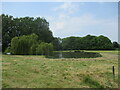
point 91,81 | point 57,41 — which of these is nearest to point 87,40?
point 57,41

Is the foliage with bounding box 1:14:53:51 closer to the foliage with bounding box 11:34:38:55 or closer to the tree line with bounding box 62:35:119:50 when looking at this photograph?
the foliage with bounding box 11:34:38:55

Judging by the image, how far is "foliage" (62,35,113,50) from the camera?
35531 mm

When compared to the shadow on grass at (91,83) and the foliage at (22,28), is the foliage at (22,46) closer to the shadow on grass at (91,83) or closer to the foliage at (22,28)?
the foliage at (22,28)

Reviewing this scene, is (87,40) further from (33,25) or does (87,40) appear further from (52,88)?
(52,88)

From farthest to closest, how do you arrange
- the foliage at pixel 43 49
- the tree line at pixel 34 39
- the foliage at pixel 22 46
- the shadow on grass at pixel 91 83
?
the foliage at pixel 43 49 → the tree line at pixel 34 39 → the foliage at pixel 22 46 → the shadow on grass at pixel 91 83

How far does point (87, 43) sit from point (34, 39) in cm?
2374

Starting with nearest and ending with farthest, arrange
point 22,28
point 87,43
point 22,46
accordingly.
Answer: point 22,46 < point 22,28 < point 87,43

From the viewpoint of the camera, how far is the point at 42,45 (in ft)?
52.9

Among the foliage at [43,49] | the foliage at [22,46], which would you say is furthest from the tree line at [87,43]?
the foliage at [22,46]

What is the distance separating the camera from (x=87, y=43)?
3716cm

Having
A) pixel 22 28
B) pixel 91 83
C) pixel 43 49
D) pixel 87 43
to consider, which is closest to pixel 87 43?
pixel 87 43

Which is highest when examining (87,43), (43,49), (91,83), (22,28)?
(22,28)

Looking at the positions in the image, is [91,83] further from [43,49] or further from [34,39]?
[34,39]

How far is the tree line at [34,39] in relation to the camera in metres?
15.3
